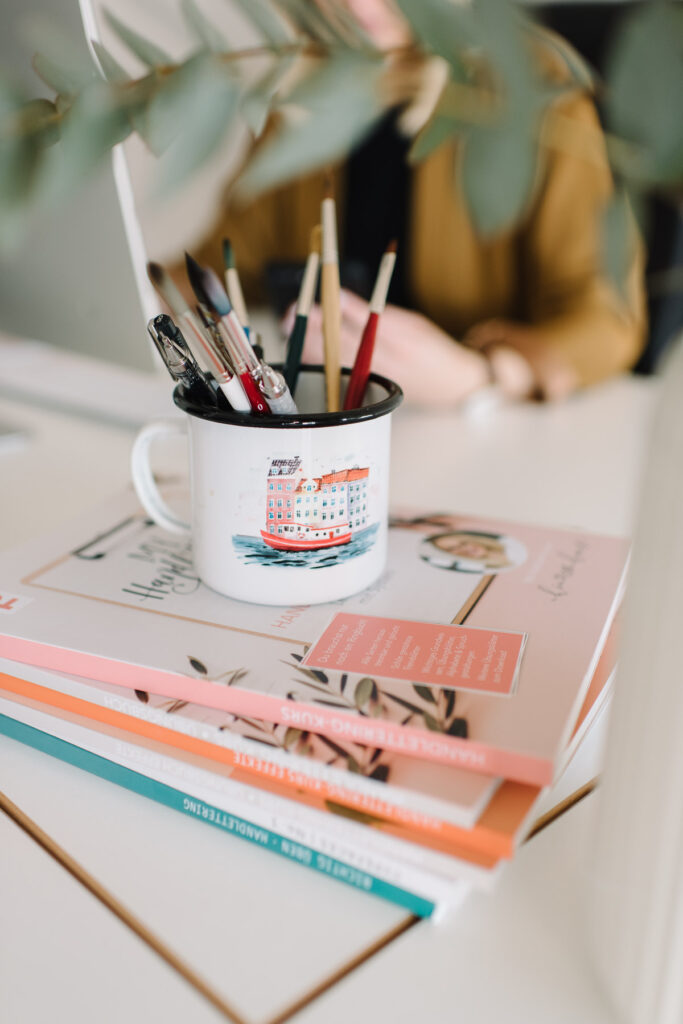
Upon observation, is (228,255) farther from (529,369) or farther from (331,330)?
(529,369)

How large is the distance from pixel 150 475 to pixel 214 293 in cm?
15

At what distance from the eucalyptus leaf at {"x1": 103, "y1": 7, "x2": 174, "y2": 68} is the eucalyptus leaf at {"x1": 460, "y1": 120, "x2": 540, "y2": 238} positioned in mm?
105

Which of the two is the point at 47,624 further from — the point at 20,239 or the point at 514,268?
the point at 514,268

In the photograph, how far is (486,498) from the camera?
684 millimetres

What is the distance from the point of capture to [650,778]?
22 cm

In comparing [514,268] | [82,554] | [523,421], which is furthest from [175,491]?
[514,268]

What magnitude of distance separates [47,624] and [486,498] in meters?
0.40

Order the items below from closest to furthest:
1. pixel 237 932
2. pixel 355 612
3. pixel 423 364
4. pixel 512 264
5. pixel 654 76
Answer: pixel 654 76 → pixel 237 932 → pixel 355 612 → pixel 423 364 → pixel 512 264

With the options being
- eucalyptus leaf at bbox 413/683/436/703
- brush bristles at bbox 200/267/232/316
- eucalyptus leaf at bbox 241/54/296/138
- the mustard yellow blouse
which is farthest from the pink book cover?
the mustard yellow blouse

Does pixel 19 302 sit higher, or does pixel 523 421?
pixel 19 302

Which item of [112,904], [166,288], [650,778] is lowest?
[112,904]

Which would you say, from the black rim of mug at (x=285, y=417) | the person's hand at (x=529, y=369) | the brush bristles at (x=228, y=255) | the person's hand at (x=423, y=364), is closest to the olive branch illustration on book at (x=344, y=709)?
the black rim of mug at (x=285, y=417)

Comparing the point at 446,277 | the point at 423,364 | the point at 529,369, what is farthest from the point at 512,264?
the point at 423,364

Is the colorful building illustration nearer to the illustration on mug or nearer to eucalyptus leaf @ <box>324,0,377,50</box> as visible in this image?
the illustration on mug
